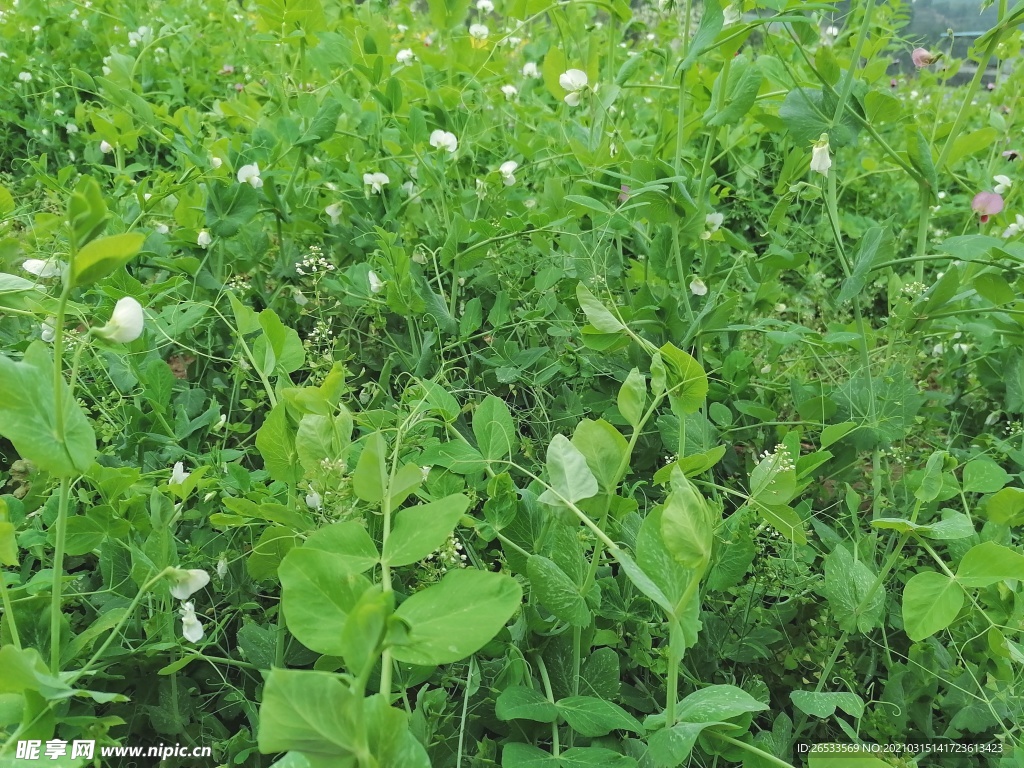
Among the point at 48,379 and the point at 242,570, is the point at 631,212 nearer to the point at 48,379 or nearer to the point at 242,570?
the point at 242,570

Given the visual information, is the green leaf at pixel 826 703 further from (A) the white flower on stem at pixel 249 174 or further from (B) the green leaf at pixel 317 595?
(A) the white flower on stem at pixel 249 174

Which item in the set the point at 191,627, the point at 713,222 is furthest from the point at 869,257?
the point at 191,627

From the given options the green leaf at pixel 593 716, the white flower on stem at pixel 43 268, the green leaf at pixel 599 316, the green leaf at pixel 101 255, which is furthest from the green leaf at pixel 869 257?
the white flower on stem at pixel 43 268

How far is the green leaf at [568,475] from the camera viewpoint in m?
0.70

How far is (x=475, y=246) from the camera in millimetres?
1195

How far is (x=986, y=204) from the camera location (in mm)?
1229

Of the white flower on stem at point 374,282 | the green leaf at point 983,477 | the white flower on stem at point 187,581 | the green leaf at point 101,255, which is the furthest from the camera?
the white flower on stem at point 374,282

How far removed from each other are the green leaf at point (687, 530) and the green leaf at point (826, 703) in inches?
11.0

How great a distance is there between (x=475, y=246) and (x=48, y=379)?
695 mm

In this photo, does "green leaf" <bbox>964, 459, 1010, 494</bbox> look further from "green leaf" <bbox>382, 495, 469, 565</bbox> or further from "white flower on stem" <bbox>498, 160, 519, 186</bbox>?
"white flower on stem" <bbox>498, 160, 519, 186</bbox>

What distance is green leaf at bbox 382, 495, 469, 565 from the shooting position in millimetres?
587

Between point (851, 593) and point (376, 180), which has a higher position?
point (376, 180)

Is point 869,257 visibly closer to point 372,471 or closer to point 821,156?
point 821,156

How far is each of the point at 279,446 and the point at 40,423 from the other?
0.71 ft
